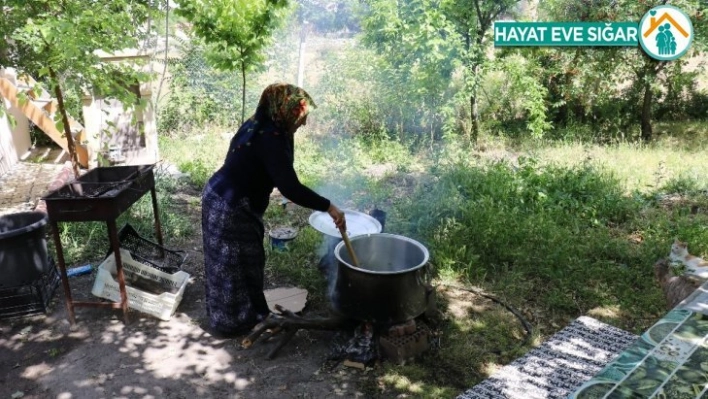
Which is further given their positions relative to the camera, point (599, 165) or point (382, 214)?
point (599, 165)

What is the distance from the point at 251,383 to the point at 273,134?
1.75m

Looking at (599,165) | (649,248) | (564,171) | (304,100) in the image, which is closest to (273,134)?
(304,100)

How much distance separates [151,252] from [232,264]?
179cm

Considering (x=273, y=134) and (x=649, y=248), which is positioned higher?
(x=273, y=134)

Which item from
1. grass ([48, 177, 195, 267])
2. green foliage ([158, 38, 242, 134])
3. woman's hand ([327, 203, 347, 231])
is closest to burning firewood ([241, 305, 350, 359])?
woman's hand ([327, 203, 347, 231])

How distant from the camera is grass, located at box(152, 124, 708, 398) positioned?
3.87 meters

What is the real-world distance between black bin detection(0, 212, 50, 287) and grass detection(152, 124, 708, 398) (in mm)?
2016

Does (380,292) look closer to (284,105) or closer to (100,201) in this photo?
(284,105)

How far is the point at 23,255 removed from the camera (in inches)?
161

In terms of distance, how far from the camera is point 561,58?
1045cm

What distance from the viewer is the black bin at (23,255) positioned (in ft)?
13.1

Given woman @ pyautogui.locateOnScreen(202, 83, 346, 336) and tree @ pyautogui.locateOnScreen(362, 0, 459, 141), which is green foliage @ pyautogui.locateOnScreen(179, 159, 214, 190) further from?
woman @ pyautogui.locateOnScreen(202, 83, 346, 336)

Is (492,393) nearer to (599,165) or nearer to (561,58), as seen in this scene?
(599,165)

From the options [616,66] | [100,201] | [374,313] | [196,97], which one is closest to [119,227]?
[100,201]
